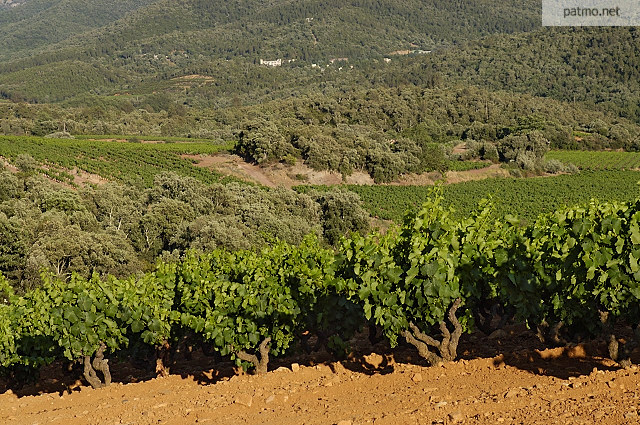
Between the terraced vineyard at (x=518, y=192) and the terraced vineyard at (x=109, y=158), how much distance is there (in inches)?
834

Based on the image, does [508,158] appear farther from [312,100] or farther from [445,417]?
[445,417]

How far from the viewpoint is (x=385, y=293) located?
9.21m

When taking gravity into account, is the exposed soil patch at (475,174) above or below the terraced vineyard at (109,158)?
below

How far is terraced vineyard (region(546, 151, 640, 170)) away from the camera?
83438 millimetres

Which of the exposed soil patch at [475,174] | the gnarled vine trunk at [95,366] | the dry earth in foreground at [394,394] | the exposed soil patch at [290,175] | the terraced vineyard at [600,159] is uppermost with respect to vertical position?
the dry earth in foreground at [394,394]

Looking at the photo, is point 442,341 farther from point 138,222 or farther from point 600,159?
point 600,159

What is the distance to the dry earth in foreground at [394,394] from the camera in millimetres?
7117

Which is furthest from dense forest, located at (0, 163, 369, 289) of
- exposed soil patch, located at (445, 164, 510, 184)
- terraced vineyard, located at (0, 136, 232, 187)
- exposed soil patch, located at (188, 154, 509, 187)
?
exposed soil patch, located at (445, 164, 510, 184)

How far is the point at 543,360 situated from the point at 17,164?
188 ft

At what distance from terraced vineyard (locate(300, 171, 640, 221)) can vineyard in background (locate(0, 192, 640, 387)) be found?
4250 cm

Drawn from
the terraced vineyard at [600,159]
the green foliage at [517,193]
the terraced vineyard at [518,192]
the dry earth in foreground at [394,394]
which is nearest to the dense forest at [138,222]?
the green foliage at [517,193]

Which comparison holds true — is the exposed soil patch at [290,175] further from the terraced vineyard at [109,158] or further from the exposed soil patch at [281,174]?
the terraced vineyard at [109,158]

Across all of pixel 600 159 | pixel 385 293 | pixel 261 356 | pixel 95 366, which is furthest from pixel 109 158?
pixel 600 159

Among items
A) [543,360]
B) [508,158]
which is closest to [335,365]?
[543,360]
